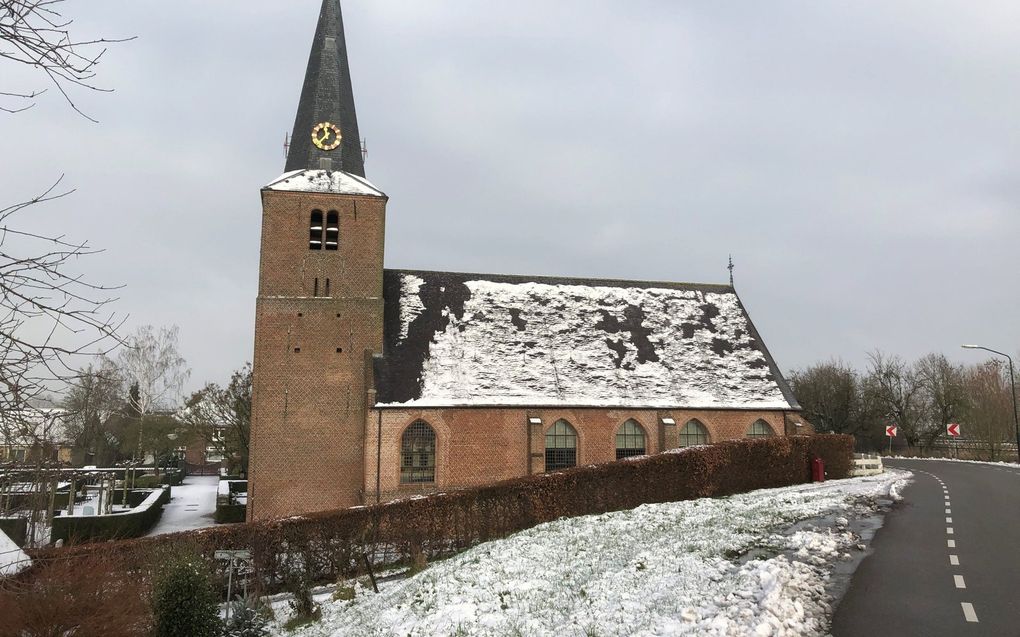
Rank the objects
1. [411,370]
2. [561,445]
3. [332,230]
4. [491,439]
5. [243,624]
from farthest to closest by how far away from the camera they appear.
Answer: [561,445] → [332,230] → [411,370] → [491,439] → [243,624]

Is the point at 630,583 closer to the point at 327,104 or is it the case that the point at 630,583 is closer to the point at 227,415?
the point at 327,104

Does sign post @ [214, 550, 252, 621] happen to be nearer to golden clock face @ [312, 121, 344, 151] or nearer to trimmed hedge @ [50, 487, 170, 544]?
trimmed hedge @ [50, 487, 170, 544]

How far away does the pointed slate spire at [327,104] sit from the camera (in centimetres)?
2661

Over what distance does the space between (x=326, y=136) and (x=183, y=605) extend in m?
20.7

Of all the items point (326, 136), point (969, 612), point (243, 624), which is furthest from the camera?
point (326, 136)

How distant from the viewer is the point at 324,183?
25.9m

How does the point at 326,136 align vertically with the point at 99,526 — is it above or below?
above

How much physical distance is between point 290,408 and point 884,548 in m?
19.0

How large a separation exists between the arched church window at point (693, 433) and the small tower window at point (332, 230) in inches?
620

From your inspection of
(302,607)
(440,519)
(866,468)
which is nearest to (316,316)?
(440,519)

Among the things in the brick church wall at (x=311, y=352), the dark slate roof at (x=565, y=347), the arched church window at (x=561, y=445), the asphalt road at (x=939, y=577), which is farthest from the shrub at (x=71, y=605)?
the arched church window at (x=561, y=445)

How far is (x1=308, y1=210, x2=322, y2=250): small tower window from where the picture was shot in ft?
84.1

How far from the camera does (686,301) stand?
1273 inches

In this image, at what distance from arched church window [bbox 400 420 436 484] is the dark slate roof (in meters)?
1.02
